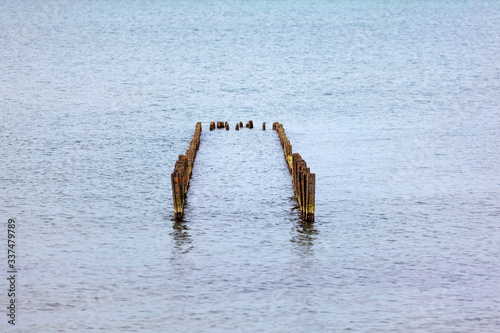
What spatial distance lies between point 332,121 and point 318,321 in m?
33.2

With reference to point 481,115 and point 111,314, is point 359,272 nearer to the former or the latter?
point 111,314

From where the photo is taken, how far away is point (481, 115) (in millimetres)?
48344

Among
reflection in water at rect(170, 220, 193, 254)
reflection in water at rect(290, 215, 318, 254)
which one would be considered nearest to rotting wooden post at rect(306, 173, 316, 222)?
reflection in water at rect(290, 215, 318, 254)

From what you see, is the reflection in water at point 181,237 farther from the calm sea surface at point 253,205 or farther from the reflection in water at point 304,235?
the reflection in water at point 304,235

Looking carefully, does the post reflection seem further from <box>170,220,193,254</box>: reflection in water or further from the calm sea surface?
<box>170,220,193,254</box>: reflection in water

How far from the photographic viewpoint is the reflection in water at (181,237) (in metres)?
19.0

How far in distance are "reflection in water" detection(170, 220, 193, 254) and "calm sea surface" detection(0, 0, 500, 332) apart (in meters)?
0.08

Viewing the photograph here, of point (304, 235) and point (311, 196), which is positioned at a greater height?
point (311, 196)

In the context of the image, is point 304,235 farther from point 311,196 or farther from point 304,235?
point 311,196

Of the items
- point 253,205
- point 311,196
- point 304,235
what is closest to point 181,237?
point 304,235

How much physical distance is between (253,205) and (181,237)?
4.15 metres

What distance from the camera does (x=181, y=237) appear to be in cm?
1994

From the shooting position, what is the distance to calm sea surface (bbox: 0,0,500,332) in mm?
15148

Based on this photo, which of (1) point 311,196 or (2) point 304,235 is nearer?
(2) point 304,235
